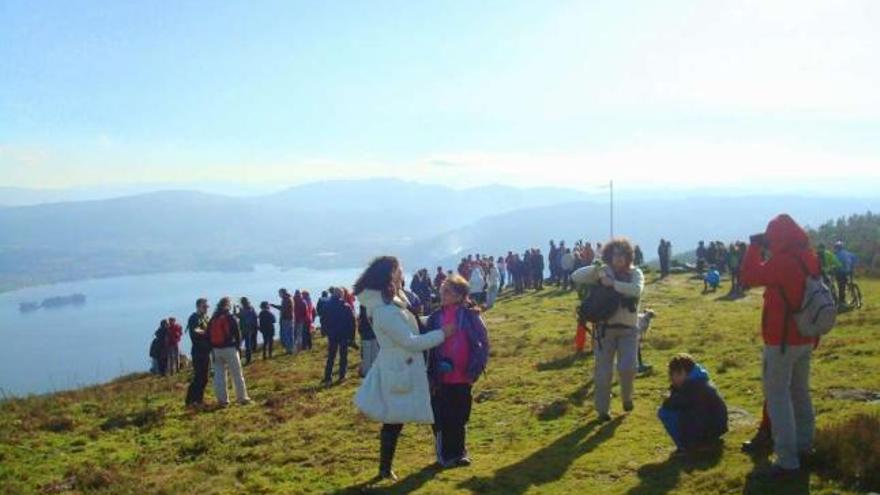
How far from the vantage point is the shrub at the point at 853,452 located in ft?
20.5

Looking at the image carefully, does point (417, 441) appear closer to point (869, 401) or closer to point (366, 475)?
point (366, 475)

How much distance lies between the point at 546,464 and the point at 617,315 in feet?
7.38

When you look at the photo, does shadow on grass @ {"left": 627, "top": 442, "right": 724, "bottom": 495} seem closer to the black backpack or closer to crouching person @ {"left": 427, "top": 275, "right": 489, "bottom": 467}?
crouching person @ {"left": 427, "top": 275, "right": 489, "bottom": 467}

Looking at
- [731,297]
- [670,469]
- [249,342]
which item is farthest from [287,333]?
[670,469]

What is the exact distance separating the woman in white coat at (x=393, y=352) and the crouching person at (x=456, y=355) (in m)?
0.36

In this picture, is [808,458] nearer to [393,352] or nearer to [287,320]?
[393,352]

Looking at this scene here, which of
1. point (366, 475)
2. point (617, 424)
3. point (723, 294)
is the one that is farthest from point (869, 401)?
point (723, 294)

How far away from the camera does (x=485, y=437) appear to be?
33.3 ft

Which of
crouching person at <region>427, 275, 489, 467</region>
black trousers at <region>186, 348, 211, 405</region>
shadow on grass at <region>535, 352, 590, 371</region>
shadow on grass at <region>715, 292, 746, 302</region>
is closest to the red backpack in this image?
black trousers at <region>186, 348, 211, 405</region>

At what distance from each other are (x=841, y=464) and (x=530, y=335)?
15310 mm

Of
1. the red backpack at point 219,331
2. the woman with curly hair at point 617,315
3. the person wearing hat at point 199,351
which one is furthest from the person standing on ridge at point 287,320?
the woman with curly hair at point 617,315

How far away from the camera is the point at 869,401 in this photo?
30.9 ft

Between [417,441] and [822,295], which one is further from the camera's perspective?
[417,441]

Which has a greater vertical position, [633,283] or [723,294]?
[633,283]
